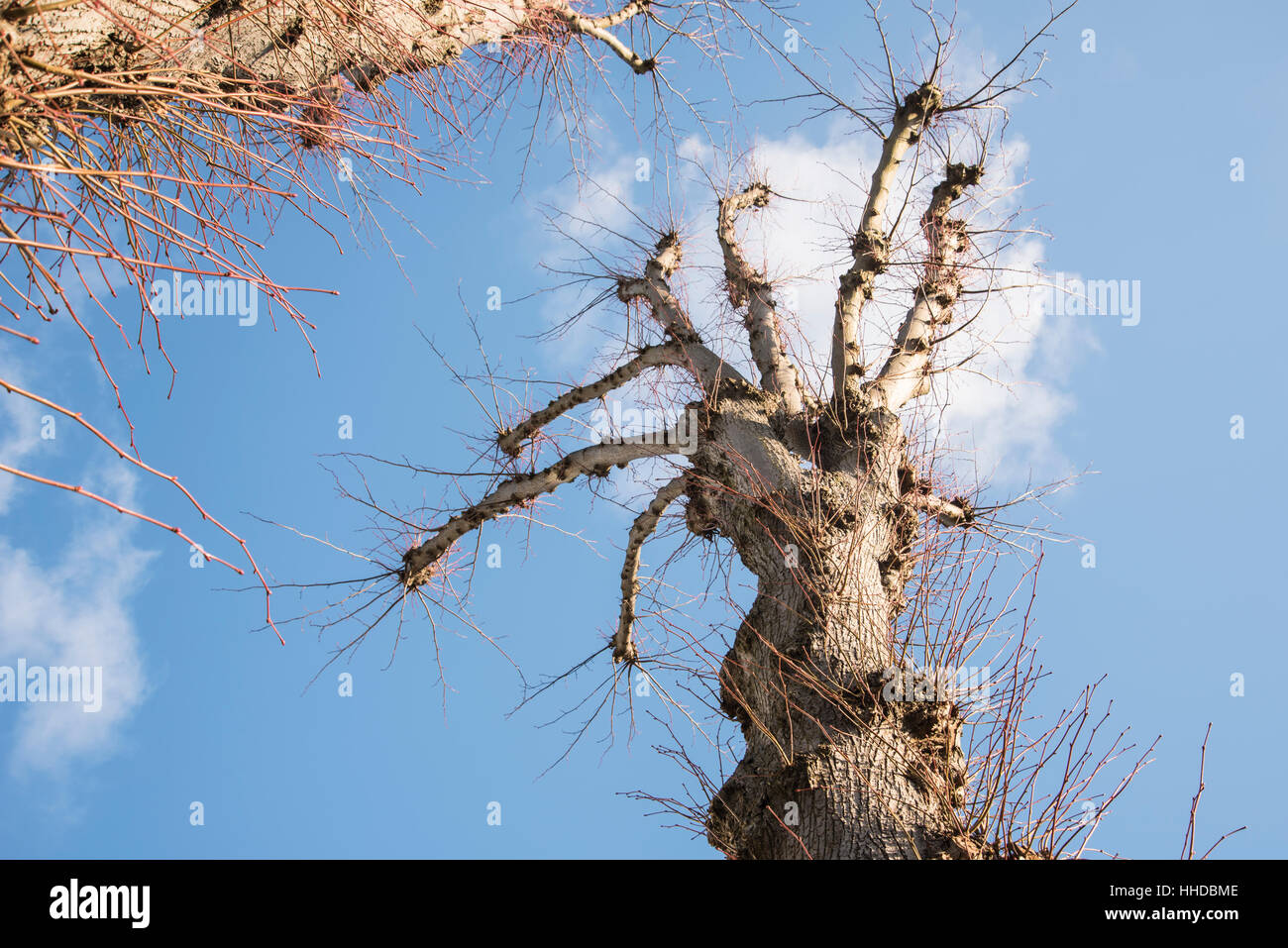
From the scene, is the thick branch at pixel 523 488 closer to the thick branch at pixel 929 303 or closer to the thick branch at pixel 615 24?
the thick branch at pixel 929 303

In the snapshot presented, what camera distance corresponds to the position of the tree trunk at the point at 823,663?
2205 millimetres

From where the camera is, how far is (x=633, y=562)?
4.53 metres

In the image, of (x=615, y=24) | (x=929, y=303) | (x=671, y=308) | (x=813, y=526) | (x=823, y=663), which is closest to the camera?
(x=823, y=663)

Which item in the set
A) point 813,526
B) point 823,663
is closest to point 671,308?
point 813,526

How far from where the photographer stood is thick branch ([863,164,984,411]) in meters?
3.98

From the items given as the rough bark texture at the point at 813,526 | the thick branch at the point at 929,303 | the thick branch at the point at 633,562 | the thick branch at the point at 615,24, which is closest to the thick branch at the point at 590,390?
the rough bark texture at the point at 813,526

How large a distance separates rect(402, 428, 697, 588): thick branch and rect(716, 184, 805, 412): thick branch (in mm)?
655

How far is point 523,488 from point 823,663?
213 cm

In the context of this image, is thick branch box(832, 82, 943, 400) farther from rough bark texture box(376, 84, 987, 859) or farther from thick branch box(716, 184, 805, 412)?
thick branch box(716, 184, 805, 412)

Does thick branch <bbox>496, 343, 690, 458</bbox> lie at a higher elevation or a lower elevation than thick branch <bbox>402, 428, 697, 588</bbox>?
higher

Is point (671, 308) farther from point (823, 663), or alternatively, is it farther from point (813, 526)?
point (823, 663)

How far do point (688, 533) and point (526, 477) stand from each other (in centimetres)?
94

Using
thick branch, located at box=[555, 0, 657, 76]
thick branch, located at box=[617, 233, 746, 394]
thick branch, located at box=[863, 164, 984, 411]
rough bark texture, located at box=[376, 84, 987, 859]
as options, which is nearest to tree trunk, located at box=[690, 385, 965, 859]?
rough bark texture, located at box=[376, 84, 987, 859]

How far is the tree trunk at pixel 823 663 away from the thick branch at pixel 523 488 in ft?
1.27
